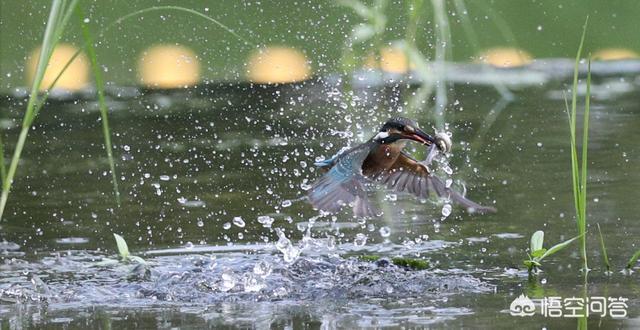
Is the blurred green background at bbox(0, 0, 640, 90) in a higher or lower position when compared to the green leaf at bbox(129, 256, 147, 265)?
higher

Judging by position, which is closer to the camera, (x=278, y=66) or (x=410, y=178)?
(x=410, y=178)

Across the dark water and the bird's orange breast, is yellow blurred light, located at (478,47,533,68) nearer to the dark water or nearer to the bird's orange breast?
the dark water

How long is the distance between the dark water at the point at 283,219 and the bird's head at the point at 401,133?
1.65 feet

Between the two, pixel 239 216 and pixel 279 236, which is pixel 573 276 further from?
pixel 239 216

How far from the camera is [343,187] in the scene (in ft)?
17.2

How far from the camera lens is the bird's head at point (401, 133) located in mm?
5254

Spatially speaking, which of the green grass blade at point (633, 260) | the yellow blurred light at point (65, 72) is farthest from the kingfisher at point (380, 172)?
the yellow blurred light at point (65, 72)

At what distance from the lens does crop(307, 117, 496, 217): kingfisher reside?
5242mm

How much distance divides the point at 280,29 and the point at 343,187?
6.53 meters

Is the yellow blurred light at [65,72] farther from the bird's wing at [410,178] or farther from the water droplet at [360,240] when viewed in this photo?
the bird's wing at [410,178]

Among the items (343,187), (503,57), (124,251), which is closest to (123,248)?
(124,251)

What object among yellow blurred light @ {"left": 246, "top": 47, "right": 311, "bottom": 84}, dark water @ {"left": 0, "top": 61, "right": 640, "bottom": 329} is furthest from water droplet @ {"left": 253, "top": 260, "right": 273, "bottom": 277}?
yellow blurred light @ {"left": 246, "top": 47, "right": 311, "bottom": 84}

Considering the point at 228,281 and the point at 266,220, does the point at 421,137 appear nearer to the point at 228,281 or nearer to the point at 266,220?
the point at 228,281

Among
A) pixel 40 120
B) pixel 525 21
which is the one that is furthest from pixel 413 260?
pixel 525 21
